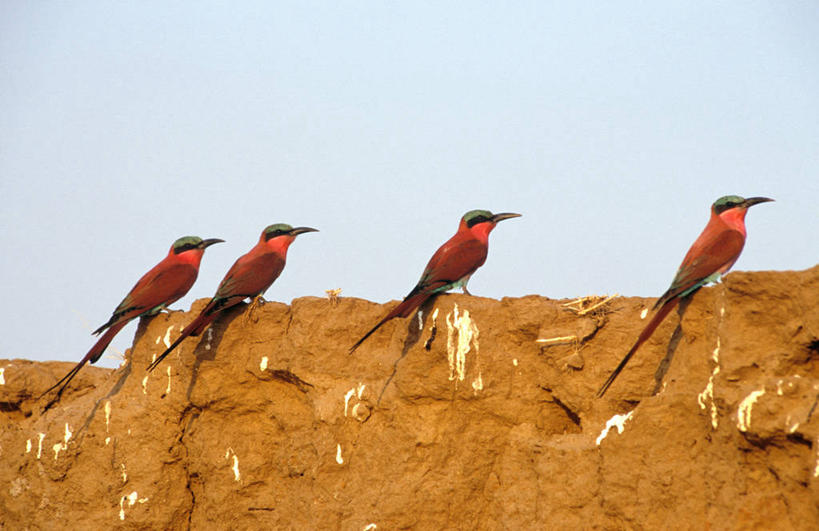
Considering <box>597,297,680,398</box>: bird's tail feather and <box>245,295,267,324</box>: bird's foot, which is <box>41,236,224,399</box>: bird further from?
<box>597,297,680,398</box>: bird's tail feather

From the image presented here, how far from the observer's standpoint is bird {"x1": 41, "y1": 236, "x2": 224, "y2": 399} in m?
6.52

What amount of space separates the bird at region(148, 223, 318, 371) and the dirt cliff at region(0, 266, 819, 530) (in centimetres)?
16

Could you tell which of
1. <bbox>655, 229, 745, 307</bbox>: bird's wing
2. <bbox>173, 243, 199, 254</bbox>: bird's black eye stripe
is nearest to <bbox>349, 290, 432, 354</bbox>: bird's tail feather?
<bbox>655, 229, 745, 307</bbox>: bird's wing

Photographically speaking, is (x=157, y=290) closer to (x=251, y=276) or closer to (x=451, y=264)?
(x=251, y=276)

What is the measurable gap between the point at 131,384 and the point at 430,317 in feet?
6.90

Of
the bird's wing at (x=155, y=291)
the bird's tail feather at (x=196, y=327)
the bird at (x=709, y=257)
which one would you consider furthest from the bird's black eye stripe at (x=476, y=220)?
the bird's wing at (x=155, y=291)

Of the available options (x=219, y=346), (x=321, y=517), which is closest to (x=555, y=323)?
(x=321, y=517)

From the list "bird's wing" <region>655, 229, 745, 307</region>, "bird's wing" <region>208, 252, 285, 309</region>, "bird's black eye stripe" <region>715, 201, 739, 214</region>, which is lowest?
"bird's wing" <region>655, 229, 745, 307</region>

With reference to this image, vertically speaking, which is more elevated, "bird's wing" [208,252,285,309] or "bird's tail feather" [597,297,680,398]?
"bird's wing" [208,252,285,309]

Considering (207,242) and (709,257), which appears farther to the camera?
(207,242)

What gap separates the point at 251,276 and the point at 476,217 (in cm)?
152

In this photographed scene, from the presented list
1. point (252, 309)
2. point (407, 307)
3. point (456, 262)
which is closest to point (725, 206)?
point (456, 262)

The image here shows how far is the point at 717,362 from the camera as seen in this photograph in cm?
471

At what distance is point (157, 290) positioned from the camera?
260 inches
